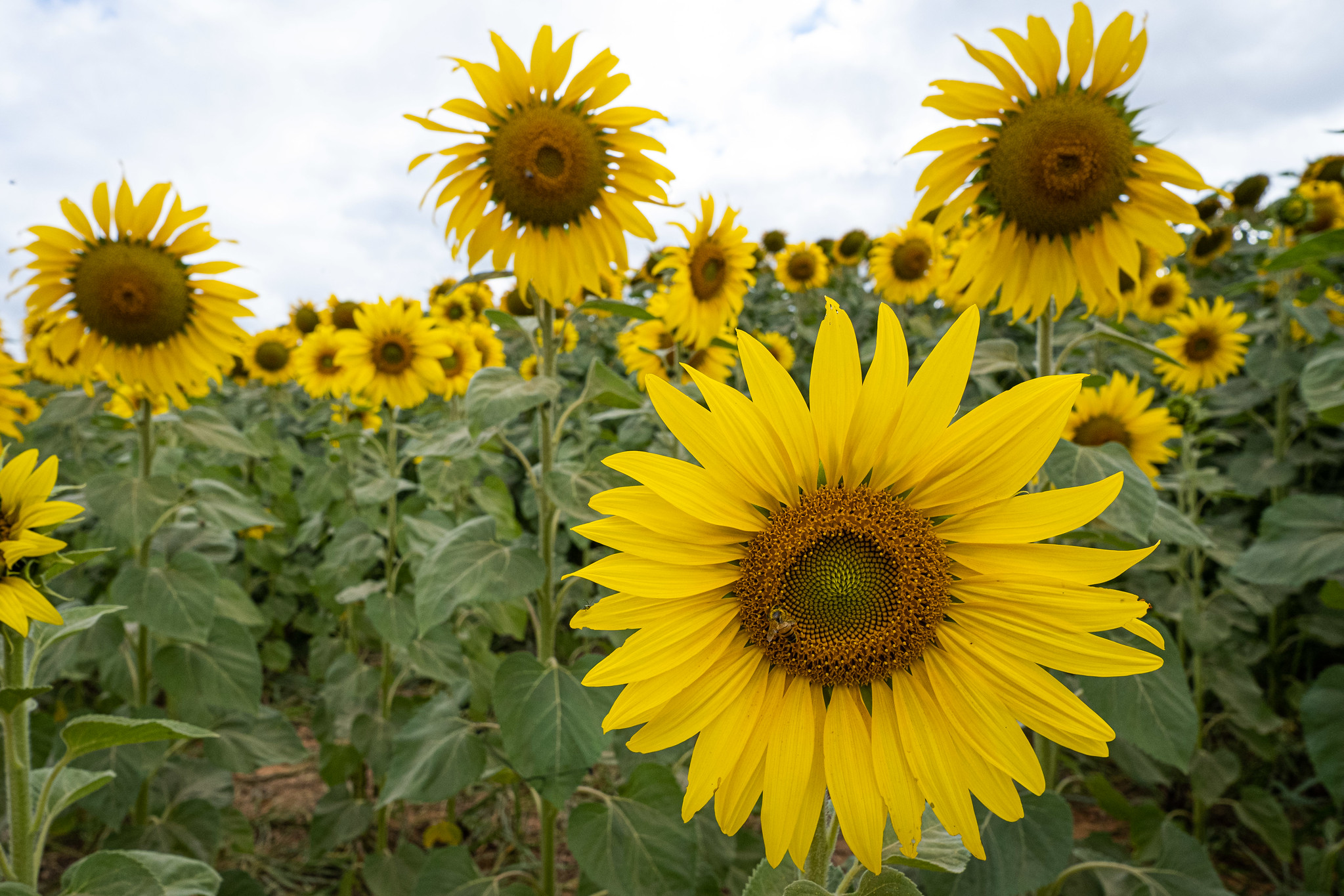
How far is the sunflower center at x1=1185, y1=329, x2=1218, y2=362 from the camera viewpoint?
468 cm

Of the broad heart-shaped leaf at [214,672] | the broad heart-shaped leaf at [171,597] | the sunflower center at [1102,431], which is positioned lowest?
the broad heart-shaped leaf at [214,672]

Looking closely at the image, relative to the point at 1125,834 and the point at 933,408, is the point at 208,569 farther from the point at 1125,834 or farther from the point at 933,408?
the point at 1125,834

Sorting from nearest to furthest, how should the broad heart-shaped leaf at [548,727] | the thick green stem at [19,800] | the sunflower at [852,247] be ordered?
the thick green stem at [19,800] → the broad heart-shaped leaf at [548,727] → the sunflower at [852,247]

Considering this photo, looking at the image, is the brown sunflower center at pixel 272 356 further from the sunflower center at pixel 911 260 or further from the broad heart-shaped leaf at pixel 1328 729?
the broad heart-shaped leaf at pixel 1328 729

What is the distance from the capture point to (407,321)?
420 centimetres

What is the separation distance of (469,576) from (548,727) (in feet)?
1.51

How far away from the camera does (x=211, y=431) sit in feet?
8.84

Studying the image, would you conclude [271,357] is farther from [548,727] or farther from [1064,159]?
[1064,159]

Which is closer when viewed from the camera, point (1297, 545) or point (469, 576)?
point (469, 576)

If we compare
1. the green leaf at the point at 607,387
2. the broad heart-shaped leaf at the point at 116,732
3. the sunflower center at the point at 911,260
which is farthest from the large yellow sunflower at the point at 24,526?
the sunflower center at the point at 911,260

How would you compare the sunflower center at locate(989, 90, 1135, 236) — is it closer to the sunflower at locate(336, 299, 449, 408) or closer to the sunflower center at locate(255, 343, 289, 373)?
the sunflower at locate(336, 299, 449, 408)

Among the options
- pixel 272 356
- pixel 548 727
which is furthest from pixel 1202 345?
pixel 272 356

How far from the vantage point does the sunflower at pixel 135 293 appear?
8.38ft

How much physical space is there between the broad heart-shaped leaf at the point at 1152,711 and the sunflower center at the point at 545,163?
1.93 metres
